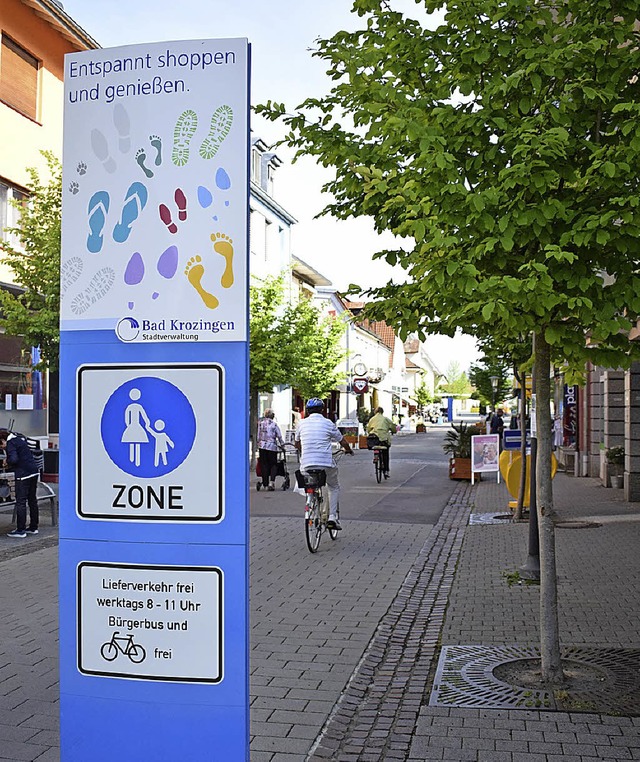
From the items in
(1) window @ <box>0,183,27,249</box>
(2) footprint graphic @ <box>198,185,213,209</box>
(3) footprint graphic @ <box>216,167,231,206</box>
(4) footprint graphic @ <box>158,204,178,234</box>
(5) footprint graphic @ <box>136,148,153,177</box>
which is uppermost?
(1) window @ <box>0,183,27,249</box>

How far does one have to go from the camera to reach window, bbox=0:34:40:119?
2186 centimetres

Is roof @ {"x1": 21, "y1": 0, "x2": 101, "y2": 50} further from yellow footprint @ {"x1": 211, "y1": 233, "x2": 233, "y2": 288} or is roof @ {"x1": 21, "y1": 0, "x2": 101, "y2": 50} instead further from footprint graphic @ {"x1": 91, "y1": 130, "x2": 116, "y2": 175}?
yellow footprint @ {"x1": 211, "y1": 233, "x2": 233, "y2": 288}

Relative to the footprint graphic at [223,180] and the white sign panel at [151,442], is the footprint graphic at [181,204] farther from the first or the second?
the white sign panel at [151,442]

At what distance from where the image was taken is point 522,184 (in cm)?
560

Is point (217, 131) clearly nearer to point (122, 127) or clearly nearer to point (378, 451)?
point (122, 127)

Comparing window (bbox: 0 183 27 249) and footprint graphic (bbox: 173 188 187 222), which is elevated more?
window (bbox: 0 183 27 249)

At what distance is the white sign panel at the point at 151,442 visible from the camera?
336 centimetres

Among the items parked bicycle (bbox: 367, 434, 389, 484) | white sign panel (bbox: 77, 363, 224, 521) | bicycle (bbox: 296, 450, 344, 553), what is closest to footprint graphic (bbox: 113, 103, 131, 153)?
white sign panel (bbox: 77, 363, 224, 521)

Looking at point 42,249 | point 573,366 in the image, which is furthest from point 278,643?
point 42,249

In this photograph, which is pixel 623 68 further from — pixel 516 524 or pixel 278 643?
pixel 516 524

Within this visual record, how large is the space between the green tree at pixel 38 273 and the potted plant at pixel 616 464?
440 inches

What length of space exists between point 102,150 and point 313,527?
8.62 meters

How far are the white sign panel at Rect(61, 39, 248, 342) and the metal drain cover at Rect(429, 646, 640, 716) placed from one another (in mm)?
3369

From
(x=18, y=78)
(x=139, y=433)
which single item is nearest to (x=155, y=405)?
(x=139, y=433)
